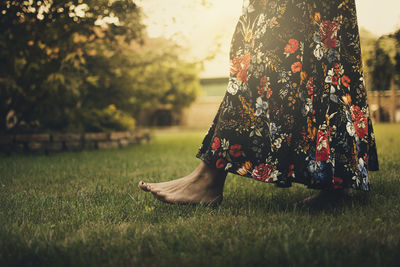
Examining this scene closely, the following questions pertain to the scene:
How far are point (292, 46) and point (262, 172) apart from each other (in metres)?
0.53

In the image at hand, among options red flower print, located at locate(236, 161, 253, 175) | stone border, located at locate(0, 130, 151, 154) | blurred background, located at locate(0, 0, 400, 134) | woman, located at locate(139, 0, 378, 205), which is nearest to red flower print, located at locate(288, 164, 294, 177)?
woman, located at locate(139, 0, 378, 205)

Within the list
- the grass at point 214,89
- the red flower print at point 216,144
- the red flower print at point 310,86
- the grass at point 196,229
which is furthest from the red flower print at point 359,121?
the grass at point 214,89

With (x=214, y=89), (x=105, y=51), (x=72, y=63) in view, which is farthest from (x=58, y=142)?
(x=214, y=89)

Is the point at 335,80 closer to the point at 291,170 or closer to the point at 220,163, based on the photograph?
the point at 291,170

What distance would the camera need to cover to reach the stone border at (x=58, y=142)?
399cm

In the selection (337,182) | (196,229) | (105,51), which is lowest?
(196,229)

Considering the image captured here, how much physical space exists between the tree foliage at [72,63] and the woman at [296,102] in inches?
68.7

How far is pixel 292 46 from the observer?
1.37m

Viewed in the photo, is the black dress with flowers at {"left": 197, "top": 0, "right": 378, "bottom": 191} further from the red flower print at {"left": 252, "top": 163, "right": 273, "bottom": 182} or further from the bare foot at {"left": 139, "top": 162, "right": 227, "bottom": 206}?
the bare foot at {"left": 139, "top": 162, "right": 227, "bottom": 206}

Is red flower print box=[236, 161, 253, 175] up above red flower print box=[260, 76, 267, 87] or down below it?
below

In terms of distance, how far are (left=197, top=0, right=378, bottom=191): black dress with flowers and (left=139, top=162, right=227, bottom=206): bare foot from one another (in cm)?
10

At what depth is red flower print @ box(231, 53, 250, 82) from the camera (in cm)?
144

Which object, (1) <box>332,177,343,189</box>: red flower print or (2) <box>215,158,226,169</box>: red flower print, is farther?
(2) <box>215,158,226,169</box>: red flower print

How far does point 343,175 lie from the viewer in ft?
4.39
